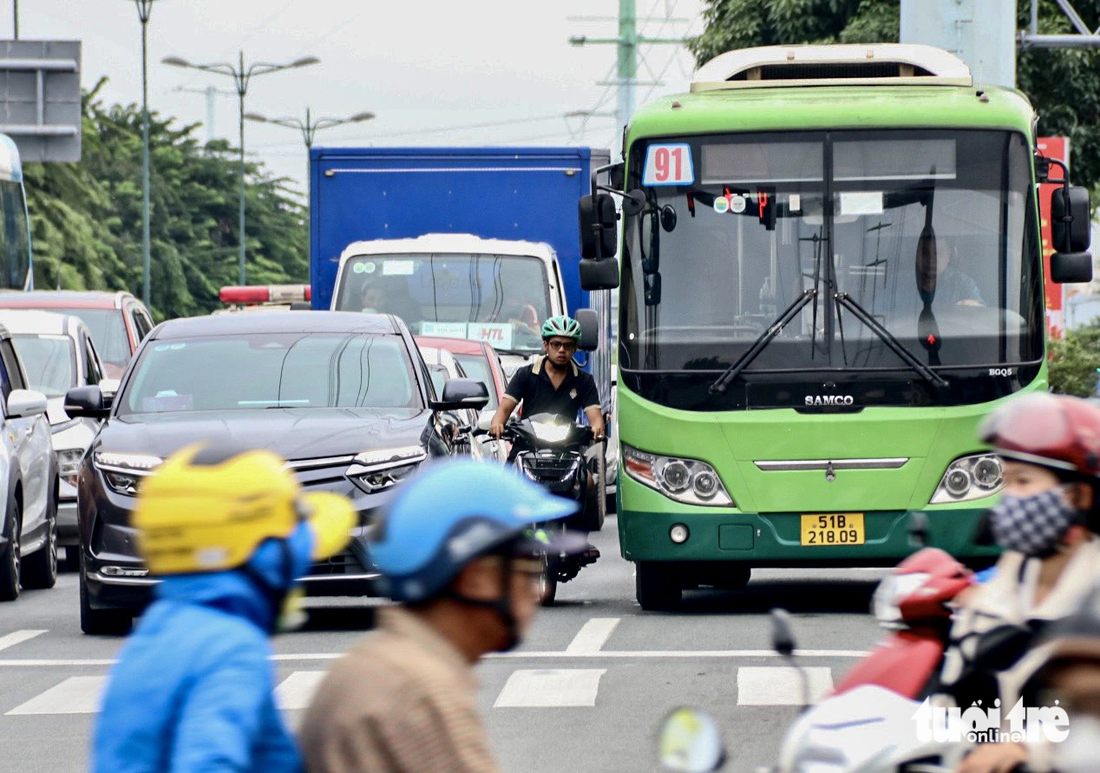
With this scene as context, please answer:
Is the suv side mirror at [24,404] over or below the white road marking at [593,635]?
over

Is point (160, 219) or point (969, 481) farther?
point (160, 219)

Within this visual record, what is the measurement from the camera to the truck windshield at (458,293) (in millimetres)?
22297

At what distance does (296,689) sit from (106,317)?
14012 mm

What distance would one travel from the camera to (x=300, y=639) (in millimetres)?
12477

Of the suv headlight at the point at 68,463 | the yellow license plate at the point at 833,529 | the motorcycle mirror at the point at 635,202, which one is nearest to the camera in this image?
the yellow license plate at the point at 833,529

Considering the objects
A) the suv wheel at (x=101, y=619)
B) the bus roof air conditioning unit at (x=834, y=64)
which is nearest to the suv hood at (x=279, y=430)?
the suv wheel at (x=101, y=619)

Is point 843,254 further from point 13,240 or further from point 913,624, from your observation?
point 13,240

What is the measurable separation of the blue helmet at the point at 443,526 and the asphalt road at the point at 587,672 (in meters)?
4.88

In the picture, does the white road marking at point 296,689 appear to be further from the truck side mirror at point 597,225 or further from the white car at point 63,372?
the white car at point 63,372

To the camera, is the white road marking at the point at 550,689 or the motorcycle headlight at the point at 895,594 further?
the white road marking at the point at 550,689

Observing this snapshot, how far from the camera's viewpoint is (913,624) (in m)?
4.96

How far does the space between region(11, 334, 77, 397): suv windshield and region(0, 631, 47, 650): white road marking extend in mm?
6001

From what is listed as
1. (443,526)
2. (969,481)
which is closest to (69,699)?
(969,481)

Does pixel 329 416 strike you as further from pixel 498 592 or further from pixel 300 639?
pixel 498 592
